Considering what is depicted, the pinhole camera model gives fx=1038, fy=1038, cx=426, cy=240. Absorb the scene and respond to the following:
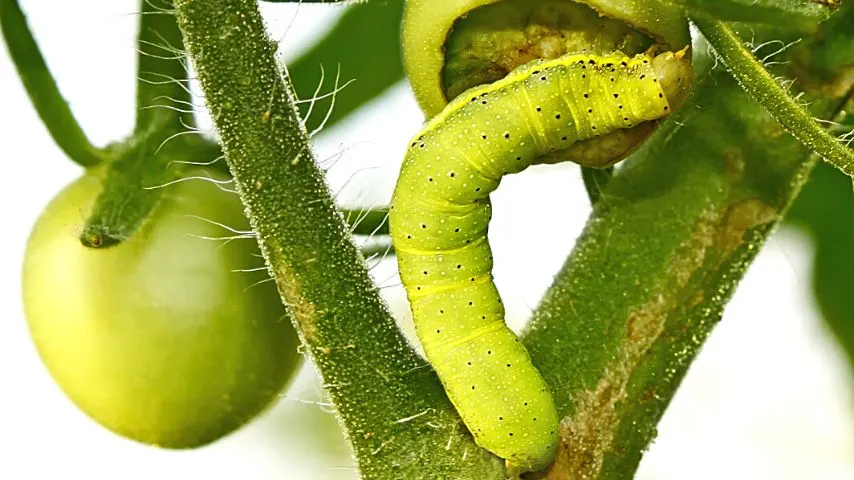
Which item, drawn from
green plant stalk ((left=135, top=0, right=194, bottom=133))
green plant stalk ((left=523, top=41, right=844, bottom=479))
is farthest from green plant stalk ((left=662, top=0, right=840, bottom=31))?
green plant stalk ((left=135, top=0, right=194, bottom=133))

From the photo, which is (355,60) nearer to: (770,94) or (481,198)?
(481,198)

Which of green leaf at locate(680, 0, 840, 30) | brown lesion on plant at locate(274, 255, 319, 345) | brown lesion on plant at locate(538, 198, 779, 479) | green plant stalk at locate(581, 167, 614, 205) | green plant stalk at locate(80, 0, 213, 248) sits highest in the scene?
green leaf at locate(680, 0, 840, 30)

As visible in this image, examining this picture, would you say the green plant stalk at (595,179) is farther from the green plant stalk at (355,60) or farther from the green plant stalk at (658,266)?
the green plant stalk at (355,60)

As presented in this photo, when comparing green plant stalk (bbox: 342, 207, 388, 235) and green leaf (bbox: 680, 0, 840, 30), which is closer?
green leaf (bbox: 680, 0, 840, 30)

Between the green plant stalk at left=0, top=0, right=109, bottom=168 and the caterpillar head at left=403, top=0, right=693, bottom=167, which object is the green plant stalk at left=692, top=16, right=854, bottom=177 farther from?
the green plant stalk at left=0, top=0, right=109, bottom=168

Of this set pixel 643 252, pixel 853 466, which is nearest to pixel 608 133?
pixel 643 252

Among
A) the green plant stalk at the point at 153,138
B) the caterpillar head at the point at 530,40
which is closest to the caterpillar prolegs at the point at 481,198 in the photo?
the caterpillar head at the point at 530,40

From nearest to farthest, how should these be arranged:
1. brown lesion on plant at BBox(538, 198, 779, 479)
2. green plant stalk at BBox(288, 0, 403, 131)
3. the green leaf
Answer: the green leaf → brown lesion on plant at BBox(538, 198, 779, 479) → green plant stalk at BBox(288, 0, 403, 131)

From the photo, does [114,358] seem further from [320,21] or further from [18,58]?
[320,21]
